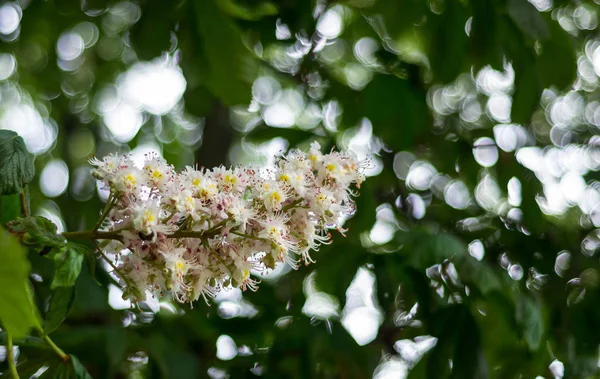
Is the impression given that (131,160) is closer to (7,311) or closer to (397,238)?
(7,311)

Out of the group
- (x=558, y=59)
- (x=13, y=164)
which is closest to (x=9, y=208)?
→ (x=13, y=164)

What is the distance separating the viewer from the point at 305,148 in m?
2.54

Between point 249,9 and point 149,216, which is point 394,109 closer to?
point 249,9

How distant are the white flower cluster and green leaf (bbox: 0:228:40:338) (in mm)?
383

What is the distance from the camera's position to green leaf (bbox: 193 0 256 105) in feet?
6.26

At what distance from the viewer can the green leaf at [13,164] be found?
1278 millimetres

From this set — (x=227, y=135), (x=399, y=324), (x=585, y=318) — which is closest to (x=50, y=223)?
(x=399, y=324)

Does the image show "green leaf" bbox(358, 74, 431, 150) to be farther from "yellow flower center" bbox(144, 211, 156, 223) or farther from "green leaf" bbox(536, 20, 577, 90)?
"yellow flower center" bbox(144, 211, 156, 223)

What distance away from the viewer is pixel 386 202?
2.97 m

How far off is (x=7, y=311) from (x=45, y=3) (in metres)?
2.09

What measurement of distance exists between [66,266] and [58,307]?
0.55ft

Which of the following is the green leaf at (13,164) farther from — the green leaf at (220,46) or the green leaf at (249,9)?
the green leaf at (249,9)

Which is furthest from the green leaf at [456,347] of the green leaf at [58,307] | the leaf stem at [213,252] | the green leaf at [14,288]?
the green leaf at [14,288]

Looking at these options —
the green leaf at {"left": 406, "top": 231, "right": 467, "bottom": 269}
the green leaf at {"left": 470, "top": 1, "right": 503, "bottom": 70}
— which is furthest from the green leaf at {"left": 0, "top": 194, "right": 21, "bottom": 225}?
the green leaf at {"left": 470, "top": 1, "right": 503, "bottom": 70}
